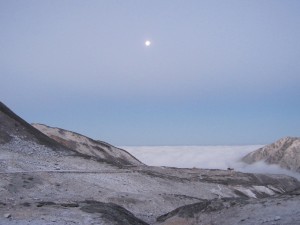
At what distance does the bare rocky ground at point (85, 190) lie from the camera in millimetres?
20469

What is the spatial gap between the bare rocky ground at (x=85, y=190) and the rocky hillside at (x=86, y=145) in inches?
1147

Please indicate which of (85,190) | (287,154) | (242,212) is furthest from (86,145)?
(287,154)

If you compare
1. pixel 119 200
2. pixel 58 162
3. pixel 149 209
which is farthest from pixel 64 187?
pixel 58 162

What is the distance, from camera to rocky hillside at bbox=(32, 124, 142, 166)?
3364 inches

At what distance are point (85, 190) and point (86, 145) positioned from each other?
2164 inches

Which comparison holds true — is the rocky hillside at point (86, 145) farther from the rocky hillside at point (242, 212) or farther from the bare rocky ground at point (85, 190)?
the rocky hillside at point (242, 212)

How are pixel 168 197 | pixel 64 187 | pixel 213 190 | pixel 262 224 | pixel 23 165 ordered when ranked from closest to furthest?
pixel 262 224
pixel 64 187
pixel 168 197
pixel 23 165
pixel 213 190

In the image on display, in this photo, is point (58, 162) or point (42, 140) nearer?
point (58, 162)

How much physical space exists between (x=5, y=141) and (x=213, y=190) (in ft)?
85.8

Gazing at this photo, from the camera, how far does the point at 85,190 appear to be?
33688 millimetres

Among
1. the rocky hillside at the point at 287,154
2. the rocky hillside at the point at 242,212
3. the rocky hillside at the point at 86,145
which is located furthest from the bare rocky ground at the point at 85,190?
the rocky hillside at the point at 287,154

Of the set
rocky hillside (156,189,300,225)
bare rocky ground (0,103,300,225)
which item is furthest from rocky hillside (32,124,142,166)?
rocky hillside (156,189,300,225)

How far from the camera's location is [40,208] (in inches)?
836

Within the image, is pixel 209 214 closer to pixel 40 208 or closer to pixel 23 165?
pixel 40 208
